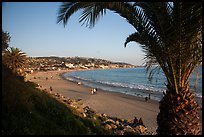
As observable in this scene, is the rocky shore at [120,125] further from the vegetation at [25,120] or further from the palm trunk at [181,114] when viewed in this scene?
the palm trunk at [181,114]

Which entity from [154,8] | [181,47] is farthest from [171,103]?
[154,8]

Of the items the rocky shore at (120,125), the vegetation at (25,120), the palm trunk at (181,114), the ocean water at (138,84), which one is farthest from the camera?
the ocean water at (138,84)

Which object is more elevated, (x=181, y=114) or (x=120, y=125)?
(x=181, y=114)

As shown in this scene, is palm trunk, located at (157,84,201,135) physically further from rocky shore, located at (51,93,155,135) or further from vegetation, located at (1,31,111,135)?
rocky shore, located at (51,93,155,135)

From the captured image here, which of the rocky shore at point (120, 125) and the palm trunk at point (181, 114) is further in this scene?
the rocky shore at point (120, 125)

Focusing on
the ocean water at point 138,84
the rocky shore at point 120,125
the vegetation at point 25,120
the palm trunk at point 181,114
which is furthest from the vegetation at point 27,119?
the ocean water at point 138,84

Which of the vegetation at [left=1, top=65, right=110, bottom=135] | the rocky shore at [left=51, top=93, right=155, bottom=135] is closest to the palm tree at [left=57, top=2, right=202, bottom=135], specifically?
the vegetation at [left=1, top=65, right=110, bottom=135]

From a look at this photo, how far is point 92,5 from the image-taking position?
511 centimetres

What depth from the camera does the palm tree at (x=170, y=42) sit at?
493 centimetres

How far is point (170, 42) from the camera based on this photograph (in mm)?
5098

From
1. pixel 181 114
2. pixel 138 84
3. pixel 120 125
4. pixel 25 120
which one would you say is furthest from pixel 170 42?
pixel 138 84

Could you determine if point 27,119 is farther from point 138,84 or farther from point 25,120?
point 138,84

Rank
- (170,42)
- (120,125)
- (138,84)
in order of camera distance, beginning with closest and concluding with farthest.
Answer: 1. (170,42)
2. (120,125)
3. (138,84)

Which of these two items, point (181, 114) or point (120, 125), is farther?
point (120, 125)
